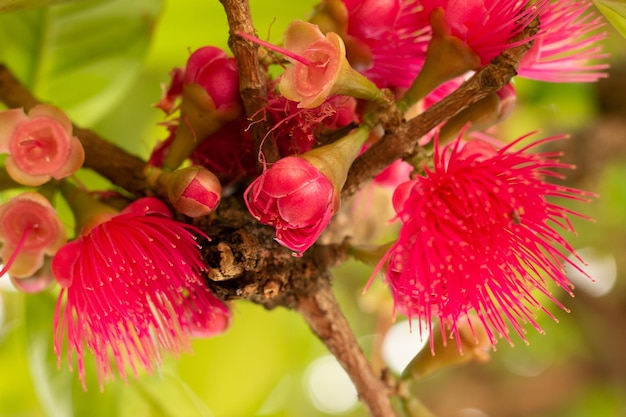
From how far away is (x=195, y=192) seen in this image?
778 mm

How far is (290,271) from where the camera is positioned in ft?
2.86

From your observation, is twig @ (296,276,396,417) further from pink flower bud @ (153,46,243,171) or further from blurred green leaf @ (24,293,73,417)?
blurred green leaf @ (24,293,73,417)

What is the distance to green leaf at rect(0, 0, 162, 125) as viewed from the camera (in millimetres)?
1238

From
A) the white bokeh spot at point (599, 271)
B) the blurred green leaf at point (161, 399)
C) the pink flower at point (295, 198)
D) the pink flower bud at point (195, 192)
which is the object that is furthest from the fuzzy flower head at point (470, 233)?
the white bokeh spot at point (599, 271)

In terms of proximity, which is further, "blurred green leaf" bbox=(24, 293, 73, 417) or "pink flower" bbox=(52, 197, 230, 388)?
"blurred green leaf" bbox=(24, 293, 73, 417)

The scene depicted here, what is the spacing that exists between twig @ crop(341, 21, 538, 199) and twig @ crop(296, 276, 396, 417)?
0.16 m

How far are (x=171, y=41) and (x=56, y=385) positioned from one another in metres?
0.79

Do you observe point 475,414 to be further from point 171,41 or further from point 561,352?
point 171,41

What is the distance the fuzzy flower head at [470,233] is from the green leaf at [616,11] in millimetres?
169

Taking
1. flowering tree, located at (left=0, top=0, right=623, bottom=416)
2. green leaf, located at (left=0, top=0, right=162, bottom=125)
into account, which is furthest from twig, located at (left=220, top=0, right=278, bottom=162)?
green leaf, located at (left=0, top=0, right=162, bottom=125)

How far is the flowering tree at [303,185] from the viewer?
0.76 metres

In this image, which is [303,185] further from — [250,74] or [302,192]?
[250,74]

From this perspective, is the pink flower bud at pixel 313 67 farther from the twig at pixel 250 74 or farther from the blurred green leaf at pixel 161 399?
the blurred green leaf at pixel 161 399

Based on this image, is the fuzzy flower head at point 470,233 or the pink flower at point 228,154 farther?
the pink flower at point 228,154
